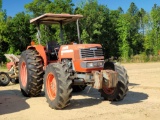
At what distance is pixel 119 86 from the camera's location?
8.78 m

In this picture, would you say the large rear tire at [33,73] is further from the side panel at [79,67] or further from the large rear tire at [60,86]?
the side panel at [79,67]

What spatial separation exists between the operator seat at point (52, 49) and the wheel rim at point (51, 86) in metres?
1.36

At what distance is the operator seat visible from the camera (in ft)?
32.9

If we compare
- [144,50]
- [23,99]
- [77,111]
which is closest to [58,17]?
[23,99]

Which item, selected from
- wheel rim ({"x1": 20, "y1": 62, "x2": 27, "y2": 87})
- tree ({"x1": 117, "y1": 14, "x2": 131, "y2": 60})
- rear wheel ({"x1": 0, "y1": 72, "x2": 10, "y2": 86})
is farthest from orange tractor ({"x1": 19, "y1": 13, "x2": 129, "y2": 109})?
tree ({"x1": 117, "y1": 14, "x2": 131, "y2": 60})

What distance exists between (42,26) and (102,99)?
3564mm

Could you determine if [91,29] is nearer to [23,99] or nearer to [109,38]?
[109,38]

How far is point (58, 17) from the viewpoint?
10.3 m

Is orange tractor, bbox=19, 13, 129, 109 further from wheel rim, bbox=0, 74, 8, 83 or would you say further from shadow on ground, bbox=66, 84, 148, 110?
wheel rim, bbox=0, 74, 8, 83

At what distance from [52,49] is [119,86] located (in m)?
2.75

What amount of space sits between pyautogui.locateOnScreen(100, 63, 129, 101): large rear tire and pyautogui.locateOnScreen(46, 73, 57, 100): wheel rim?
142 cm

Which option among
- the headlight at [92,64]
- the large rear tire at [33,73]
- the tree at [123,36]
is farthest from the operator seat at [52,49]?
the tree at [123,36]

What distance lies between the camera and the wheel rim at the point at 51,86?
8.62 metres

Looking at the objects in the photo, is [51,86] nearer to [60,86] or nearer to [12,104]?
[60,86]
